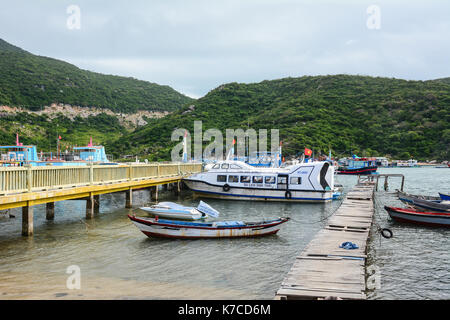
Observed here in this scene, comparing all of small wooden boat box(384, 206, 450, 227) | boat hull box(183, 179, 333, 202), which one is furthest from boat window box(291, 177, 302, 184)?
small wooden boat box(384, 206, 450, 227)

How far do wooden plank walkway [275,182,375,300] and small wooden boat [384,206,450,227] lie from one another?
221 inches

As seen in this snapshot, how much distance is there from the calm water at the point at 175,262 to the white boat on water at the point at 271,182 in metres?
9.92

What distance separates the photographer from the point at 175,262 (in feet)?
45.8

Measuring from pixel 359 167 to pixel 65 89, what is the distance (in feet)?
275

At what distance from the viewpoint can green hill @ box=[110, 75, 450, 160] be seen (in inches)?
3602

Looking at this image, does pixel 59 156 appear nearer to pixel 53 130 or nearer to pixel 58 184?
pixel 58 184

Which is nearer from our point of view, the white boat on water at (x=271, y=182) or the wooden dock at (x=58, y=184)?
the wooden dock at (x=58, y=184)

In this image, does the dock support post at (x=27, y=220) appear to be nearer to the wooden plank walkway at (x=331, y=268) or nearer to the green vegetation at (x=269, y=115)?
the wooden plank walkway at (x=331, y=268)

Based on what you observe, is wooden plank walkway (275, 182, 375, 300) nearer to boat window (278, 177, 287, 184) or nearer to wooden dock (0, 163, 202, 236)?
wooden dock (0, 163, 202, 236)

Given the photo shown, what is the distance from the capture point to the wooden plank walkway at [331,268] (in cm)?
876

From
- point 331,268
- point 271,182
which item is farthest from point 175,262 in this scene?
point 271,182

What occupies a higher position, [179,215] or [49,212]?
[179,215]

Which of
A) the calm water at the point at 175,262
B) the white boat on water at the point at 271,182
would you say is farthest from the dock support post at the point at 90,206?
the white boat on water at the point at 271,182
